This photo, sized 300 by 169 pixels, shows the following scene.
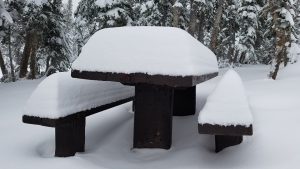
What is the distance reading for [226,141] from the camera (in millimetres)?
5660

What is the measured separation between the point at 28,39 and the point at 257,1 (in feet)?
52.9

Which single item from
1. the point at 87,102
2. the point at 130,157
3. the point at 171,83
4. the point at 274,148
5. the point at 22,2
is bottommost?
the point at 130,157

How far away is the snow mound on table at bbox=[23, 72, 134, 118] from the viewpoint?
210 inches

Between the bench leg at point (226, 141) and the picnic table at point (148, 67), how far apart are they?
0.84 meters

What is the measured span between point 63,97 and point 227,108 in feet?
7.69

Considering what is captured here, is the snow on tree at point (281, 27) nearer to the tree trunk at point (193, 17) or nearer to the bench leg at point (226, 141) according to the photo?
the tree trunk at point (193, 17)

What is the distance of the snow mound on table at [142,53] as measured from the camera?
200 inches

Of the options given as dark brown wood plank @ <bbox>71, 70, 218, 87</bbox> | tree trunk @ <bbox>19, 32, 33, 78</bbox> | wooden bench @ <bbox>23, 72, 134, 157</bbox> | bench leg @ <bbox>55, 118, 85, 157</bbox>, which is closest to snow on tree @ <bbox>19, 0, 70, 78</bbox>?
tree trunk @ <bbox>19, 32, 33, 78</bbox>

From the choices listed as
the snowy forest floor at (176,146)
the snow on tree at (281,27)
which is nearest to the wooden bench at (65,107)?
the snowy forest floor at (176,146)

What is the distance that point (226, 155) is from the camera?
547 cm

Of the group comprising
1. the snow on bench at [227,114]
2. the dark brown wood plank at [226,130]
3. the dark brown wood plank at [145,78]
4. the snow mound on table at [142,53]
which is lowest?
the dark brown wood plank at [226,130]

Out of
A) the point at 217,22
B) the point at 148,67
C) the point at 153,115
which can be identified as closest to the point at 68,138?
the point at 153,115

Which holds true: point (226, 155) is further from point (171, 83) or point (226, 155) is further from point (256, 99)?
point (256, 99)

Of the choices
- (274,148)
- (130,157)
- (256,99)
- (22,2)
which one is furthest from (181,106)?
(22,2)
